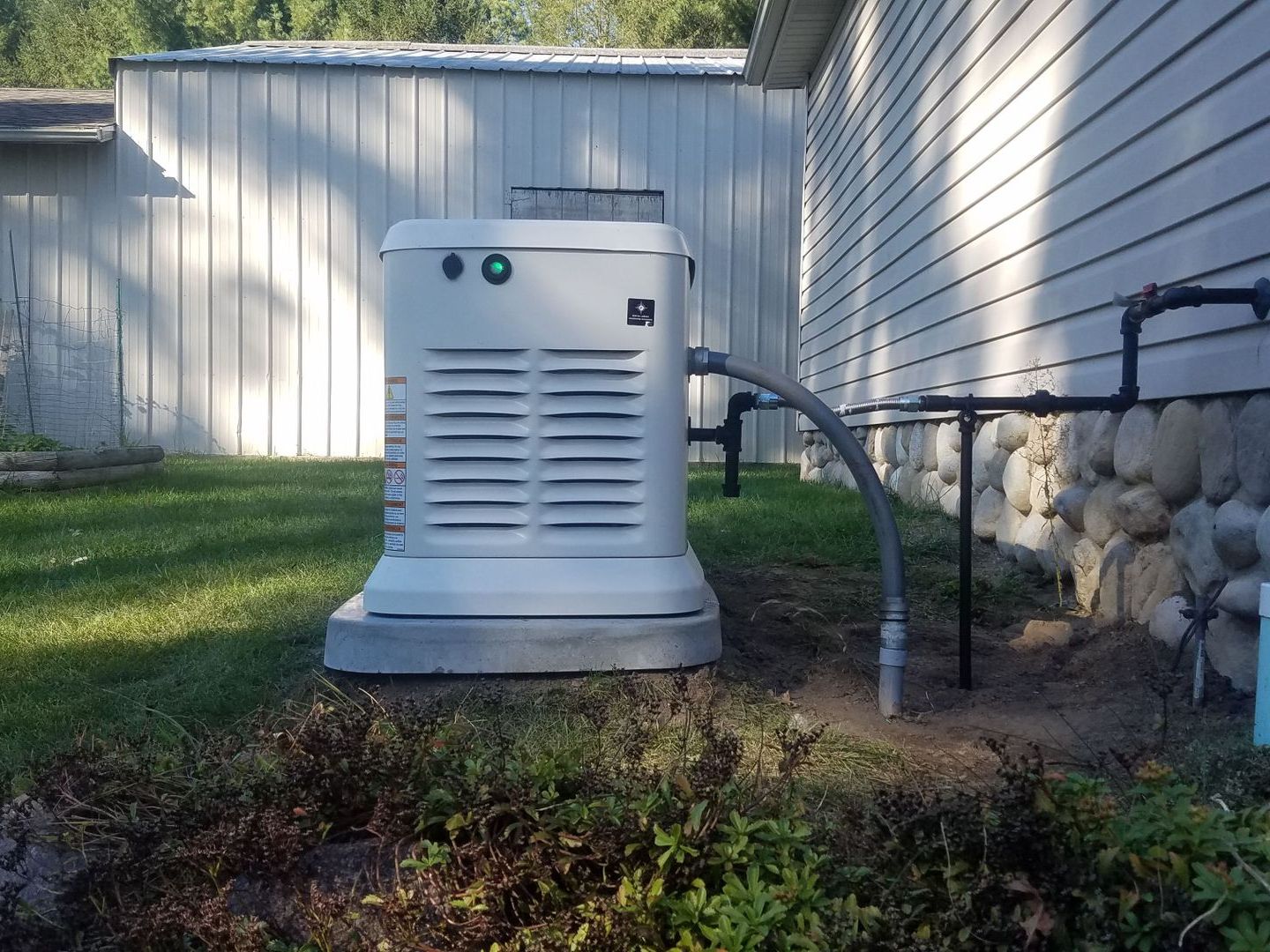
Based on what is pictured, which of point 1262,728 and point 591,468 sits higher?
point 591,468

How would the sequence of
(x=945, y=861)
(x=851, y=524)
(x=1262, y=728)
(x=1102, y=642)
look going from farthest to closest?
(x=851, y=524) < (x=1102, y=642) < (x=1262, y=728) < (x=945, y=861)

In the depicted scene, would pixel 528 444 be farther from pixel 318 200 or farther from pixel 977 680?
pixel 318 200

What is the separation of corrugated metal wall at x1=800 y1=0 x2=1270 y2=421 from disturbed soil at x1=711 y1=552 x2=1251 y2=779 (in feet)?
2.49

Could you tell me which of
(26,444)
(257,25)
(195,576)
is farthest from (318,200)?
(257,25)

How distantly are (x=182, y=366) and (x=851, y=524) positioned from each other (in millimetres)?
8428

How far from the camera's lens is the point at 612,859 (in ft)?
5.67

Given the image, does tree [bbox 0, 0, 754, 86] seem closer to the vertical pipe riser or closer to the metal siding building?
the metal siding building

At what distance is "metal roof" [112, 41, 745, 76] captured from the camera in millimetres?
11594

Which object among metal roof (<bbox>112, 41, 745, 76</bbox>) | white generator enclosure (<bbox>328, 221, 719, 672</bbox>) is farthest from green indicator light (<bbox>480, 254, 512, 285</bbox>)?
metal roof (<bbox>112, 41, 745, 76</bbox>)

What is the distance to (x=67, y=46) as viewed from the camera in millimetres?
28172

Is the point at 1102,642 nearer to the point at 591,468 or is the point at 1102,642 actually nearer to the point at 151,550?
the point at 591,468

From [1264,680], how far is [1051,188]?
2494 millimetres

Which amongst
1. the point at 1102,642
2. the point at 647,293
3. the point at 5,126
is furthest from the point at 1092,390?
the point at 5,126

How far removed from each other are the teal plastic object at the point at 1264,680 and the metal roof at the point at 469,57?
10.2m
